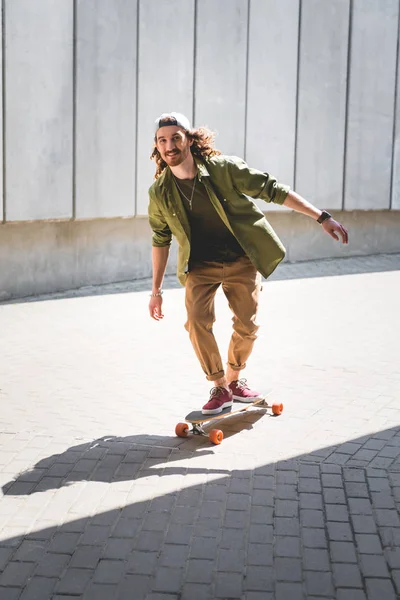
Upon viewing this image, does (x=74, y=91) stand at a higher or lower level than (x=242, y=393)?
higher

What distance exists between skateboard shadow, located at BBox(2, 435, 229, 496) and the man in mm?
492

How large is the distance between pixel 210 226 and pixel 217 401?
3.82 ft

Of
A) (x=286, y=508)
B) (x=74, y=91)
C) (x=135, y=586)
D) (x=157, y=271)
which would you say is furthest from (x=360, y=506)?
(x=74, y=91)

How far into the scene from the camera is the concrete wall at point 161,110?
12.7m

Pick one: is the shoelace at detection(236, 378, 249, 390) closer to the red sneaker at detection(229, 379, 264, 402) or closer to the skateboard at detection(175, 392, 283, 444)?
the red sneaker at detection(229, 379, 264, 402)

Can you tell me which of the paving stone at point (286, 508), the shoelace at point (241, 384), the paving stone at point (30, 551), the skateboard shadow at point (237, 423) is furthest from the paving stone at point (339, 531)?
the shoelace at point (241, 384)

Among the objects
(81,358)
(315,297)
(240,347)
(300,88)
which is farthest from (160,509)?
(300,88)

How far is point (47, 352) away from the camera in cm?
945

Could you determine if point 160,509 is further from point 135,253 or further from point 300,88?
point 300,88

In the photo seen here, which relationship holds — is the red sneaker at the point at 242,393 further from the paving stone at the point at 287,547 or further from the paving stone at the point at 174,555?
the paving stone at the point at 174,555

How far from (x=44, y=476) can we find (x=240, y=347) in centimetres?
183

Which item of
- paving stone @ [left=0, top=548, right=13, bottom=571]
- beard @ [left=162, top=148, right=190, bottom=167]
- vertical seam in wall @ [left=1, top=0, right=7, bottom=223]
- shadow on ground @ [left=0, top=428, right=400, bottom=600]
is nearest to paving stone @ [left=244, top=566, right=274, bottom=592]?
shadow on ground @ [left=0, top=428, right=400, bottom=600]

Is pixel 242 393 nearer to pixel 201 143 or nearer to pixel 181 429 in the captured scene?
pixel 181 429

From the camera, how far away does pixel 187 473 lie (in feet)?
18.7
